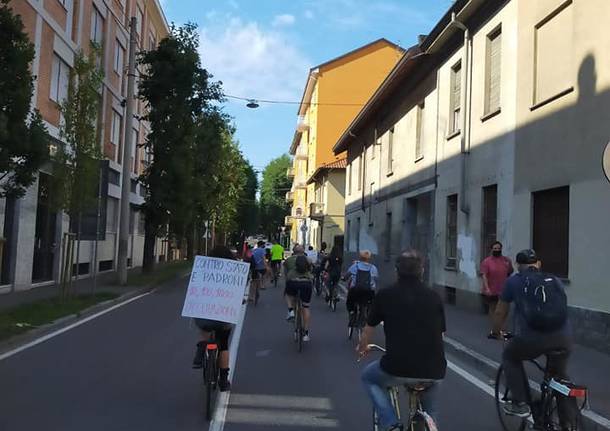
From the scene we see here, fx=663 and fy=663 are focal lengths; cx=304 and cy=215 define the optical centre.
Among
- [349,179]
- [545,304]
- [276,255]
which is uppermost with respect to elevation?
[349,179]

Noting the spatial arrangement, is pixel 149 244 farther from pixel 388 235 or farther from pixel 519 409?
pixel 519 409

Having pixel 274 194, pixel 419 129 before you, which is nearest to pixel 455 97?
pixel 419 129

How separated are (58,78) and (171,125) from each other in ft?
18.6

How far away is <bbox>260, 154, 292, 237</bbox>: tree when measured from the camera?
309 feet

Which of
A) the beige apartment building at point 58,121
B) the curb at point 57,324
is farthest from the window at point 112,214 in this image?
the curb at point 57,324

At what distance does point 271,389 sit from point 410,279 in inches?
143

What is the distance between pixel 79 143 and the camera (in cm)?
1611

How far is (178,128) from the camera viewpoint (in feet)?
86.1

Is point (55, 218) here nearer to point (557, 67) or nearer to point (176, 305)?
point (176, 305)

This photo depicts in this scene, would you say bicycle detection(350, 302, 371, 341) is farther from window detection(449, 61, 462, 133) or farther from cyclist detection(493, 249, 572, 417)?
window detection(449, 61, 462, 133)

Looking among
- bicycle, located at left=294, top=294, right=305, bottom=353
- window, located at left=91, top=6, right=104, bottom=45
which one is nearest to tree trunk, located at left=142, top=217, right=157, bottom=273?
window, located at left=91, top=6, right=104, bottom=45

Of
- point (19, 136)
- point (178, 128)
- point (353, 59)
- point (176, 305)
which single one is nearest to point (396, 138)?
point (178, 128)

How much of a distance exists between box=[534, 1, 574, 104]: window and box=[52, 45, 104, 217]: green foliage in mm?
10306

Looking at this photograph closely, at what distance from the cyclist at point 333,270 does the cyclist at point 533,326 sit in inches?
455
